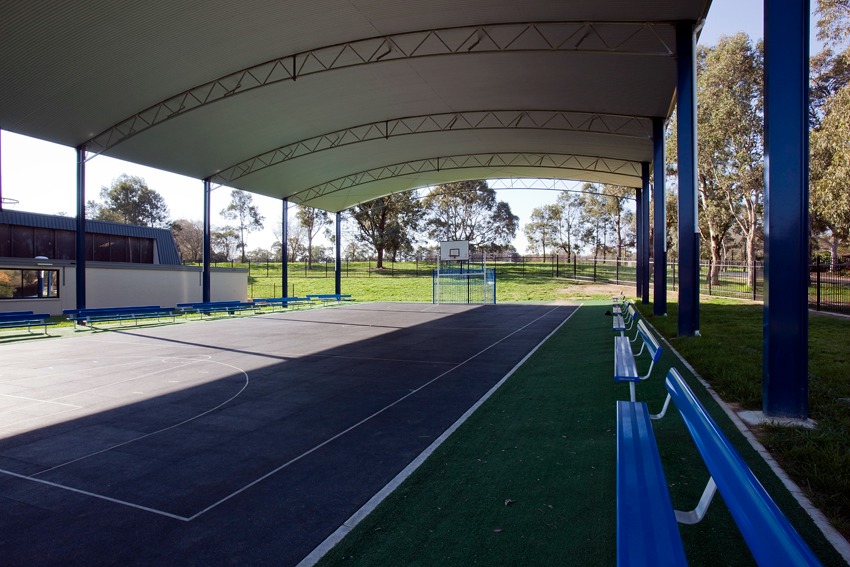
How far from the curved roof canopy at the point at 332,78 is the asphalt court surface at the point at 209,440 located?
7.96 metres

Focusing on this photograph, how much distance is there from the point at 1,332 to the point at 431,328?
1479cm

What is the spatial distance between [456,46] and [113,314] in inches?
640

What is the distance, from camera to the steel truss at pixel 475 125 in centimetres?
1930

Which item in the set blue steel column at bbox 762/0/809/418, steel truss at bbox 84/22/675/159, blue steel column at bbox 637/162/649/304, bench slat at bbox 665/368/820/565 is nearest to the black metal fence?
blue steel column at bbox 637/162/649/304

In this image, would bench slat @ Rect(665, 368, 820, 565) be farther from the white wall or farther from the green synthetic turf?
the white wall

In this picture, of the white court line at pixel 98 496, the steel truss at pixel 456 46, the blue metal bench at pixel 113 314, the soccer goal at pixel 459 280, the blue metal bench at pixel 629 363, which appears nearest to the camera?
the white court line at pixel 98 496

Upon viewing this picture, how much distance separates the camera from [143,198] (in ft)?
226

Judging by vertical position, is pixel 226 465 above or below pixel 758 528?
below

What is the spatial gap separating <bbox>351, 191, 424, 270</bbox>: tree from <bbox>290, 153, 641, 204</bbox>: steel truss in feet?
79.9

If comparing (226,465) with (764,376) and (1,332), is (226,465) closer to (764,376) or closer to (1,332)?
(764,376)

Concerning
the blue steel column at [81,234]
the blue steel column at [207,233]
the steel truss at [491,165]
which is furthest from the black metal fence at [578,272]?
the blue steel column at [81,234]

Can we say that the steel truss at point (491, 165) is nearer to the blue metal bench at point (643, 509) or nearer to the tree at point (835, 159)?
the tree at point (835, 159)

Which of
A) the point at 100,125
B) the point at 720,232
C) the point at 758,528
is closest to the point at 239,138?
the point at 100,125

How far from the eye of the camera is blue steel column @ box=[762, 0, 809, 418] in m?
4.97
